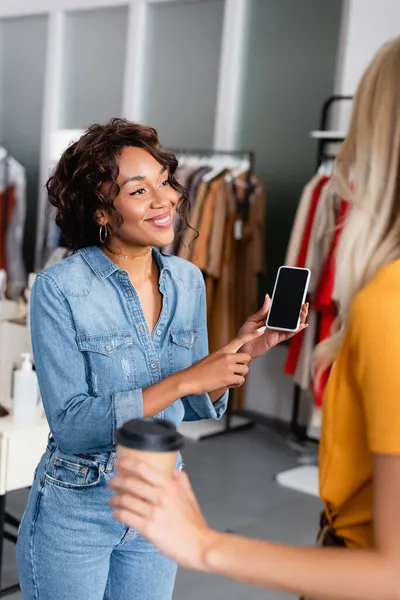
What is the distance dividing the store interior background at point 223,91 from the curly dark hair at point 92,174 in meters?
2.26

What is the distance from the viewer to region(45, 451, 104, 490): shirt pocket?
1.56 meters

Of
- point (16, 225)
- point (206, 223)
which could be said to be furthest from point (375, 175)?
point (16, 225)

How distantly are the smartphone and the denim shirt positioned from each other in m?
0.28

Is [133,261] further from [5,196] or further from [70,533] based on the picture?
[5,196]

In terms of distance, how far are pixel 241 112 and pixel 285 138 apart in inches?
17.9

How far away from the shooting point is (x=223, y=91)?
5.58m

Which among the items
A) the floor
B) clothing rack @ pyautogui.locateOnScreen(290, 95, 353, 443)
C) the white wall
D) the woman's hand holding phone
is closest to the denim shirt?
the woman's hand holding phone

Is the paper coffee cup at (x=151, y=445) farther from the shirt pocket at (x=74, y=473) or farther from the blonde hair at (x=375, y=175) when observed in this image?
the shirt pocket at (x=74, y=473)

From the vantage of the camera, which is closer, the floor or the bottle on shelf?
the bottle on shelf

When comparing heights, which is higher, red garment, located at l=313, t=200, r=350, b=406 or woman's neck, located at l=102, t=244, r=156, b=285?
woman's neck, located at l=102, t=244, r=156, b=285

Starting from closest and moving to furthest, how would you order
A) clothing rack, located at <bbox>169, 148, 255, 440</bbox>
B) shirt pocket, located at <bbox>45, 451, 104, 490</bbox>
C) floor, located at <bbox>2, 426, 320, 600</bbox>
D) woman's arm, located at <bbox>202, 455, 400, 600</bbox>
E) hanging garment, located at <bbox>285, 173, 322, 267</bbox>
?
woman's arm, located at <bbox>202, 455, 400, 600</bbox>
shirt pocket, located at <bbox>45, 451, 104, 490</bbox>
floor, located at <bbox>2, 426, 320, 600</bbox>
hanging garment, located at <bbox>285, 173, 322, 267</bbox>
clothing rack, located at <bbox>169, 148, 255, 440</bbox>

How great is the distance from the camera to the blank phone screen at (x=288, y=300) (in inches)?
57.3

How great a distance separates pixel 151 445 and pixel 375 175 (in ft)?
1.60

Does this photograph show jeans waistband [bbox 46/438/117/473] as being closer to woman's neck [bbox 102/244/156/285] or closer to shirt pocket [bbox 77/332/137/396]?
shirt pocket [bbox 77/332/137/396]
